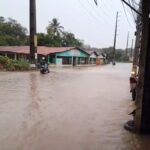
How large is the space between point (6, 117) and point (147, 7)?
15.2 feet

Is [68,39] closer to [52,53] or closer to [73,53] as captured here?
[73,53]

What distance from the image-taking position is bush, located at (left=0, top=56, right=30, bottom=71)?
99.3 feet

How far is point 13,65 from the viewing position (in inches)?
1216

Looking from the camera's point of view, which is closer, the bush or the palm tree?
the bush

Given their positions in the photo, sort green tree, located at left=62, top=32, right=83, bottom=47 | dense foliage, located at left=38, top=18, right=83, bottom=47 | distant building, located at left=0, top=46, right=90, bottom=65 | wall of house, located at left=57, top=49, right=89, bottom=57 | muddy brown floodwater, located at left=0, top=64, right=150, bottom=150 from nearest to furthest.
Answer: muddy brown floodwater, located at left=0, top=64, right=150, bottom=150 < distant building, located at left=0, top=46, right=90, bottom=65 < wall of house, located at left=57, top=49, right=89, bottom=57 < dense foliage, located at left=38, top=18, right=83, bottom=47 < green tree, located at left=62, top=32, right=83, bottom=47

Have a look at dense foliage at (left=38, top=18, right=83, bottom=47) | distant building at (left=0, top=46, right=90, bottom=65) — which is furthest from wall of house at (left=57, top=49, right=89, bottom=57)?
dense foliage at (left=38, top=18, right=83, bottom=47)

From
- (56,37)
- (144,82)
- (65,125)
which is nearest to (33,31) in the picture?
(65,125)

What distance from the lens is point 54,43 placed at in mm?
65000

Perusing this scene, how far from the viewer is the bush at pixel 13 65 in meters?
30.3

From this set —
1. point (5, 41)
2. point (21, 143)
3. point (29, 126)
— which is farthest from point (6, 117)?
point (5, 41)

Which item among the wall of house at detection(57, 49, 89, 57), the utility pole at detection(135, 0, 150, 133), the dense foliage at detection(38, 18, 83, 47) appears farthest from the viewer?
the dense foliage at detection(38, 18, 83, 47)

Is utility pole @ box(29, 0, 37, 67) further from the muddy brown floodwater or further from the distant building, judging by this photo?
the muddy brown floodwater

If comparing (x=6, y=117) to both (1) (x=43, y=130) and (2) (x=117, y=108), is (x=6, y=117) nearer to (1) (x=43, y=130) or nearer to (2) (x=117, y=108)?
(1) (x=43, y=130)

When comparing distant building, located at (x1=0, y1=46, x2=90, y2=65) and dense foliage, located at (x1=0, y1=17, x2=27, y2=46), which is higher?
dense foliage, located at (x1=0, y1=17, x2=27, y2=46)
